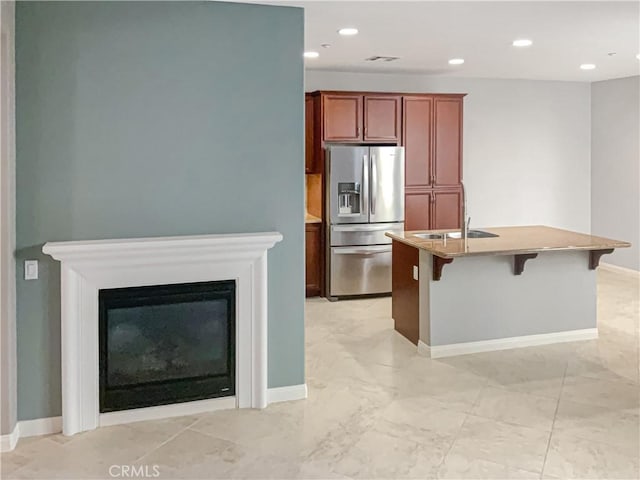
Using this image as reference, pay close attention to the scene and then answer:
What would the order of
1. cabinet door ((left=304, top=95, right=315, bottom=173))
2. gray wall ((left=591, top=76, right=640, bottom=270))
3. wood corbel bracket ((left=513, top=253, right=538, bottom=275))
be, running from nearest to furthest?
wood corbel bracket ((left=513, top=253, right=538, bottom=275)), cabinet door ((left=304, top=95, right=315, bottom=173)), gray wall ((left=591, top=76, right=640, bottom=270))

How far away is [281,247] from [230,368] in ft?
2.68

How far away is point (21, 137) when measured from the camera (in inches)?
130

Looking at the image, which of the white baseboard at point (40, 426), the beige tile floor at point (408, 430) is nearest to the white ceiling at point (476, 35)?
the beige tile floor at point (408, 430)

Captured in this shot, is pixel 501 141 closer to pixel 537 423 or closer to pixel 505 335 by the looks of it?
pixel 505 335

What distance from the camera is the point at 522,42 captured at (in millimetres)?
5234

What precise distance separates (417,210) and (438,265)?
249 centimetres

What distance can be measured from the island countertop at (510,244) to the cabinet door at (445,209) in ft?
5.71

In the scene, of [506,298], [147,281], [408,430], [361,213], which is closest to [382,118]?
[361,213]

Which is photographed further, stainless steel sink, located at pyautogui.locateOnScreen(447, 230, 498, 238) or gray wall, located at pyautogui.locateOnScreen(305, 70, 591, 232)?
gray wall, located at pyautogui.locateOnScreen(305, 70, 591, 232)

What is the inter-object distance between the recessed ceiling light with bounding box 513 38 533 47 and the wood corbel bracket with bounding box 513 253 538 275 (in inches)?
71.7

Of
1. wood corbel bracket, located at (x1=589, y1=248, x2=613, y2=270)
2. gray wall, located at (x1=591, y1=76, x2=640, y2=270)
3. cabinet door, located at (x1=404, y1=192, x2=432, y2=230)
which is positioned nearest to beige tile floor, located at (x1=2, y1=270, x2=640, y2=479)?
wood corbel bracket, located at (x1=589, y1=248, x2=613, y2=270)

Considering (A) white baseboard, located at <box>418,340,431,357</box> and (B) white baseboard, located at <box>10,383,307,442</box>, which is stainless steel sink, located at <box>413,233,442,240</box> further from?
(B) white baseboard, located at <box>10,383,307,442</box>

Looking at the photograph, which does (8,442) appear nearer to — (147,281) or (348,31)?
(147,281)

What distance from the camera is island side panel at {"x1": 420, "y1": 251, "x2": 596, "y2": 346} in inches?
188
